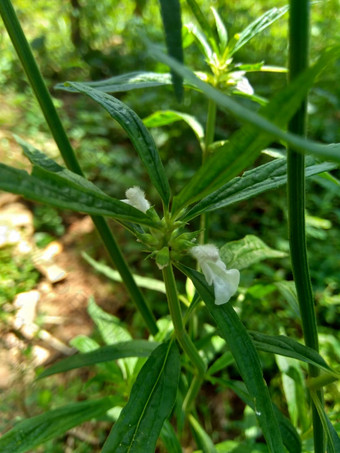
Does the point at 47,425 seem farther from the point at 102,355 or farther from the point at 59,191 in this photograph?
the point at 59,191

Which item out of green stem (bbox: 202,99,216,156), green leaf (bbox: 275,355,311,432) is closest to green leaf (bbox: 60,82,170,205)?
green stem (bbox: 202,99,216,156)

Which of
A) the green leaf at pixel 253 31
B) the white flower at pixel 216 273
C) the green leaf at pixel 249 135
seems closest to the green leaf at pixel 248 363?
the white flower at pixel 216 273

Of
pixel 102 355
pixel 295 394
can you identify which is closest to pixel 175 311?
pixel 102 355

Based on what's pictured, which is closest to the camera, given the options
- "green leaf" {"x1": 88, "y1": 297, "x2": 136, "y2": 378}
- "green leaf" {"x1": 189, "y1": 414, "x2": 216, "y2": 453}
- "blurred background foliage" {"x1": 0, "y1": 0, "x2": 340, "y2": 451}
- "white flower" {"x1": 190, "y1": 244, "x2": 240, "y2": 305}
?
"white flower" {"x1": 190, "y1": 244, "x2": 240, "y2": 305}

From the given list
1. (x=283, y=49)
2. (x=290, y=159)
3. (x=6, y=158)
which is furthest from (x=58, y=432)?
(x=283, y=49)

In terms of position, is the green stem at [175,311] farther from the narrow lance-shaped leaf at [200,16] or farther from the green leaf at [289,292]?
the narrow lance-shaped leaf at [200,16]

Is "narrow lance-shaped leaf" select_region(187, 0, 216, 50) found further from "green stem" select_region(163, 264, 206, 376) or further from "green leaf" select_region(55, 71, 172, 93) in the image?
"green stem" select_region(163, 264, 206, 376)
